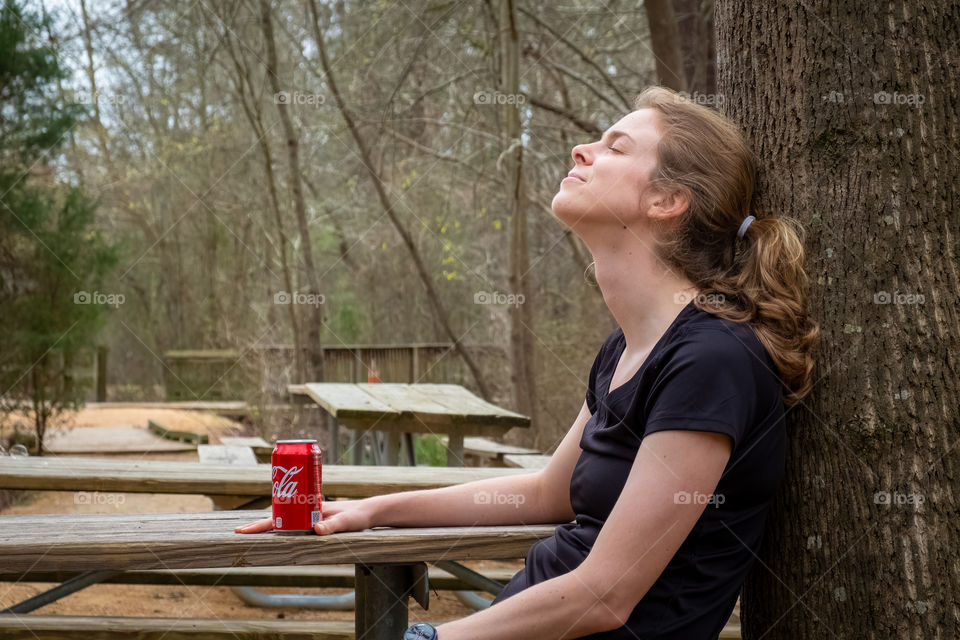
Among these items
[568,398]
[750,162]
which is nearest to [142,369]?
[568,398]

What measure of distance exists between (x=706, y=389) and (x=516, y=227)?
679cm

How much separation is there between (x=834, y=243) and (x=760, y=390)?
0.37 meters

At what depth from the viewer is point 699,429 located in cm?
152

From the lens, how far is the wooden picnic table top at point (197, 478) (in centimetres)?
327

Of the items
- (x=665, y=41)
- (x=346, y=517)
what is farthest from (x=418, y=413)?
(x=346, y=517)

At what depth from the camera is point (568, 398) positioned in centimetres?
930

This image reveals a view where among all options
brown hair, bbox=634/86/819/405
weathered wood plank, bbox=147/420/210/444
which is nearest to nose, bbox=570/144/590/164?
brown hair, bbox=634/86/819/405

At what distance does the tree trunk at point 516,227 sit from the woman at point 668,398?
6.05 m

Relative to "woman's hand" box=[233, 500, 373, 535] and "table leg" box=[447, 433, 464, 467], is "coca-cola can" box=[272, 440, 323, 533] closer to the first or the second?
"woman's hand" box=[233, 500, 373, 535]

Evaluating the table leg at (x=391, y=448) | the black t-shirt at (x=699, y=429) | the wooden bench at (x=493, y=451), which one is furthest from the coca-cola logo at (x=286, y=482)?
the table leg at (x=391, y=448)

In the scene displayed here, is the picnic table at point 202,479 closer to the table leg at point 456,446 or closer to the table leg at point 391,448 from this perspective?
the table leg at point 456,446

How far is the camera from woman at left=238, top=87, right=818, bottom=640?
1.54m

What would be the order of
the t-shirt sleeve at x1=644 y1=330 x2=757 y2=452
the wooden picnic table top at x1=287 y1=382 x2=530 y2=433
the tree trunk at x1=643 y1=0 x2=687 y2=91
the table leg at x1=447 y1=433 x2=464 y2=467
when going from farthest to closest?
the tree trunk at x1=643 y1=0 x2=687 y2=91
the table leg at x1=447 y1=433 x2=464 y2=467
the wooden picnic table top at x1=287 y1=382 x2=530 y2=433
the t-shirt sleeve at x1=644 y1=330 x2=757 y2=452

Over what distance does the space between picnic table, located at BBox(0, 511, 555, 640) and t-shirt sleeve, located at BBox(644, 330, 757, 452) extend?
0.57 meters
